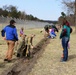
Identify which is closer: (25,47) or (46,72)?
(46,72)

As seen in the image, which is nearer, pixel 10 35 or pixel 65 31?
pixel 65 31

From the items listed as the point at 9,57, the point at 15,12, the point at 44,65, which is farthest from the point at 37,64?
the point at 15,12

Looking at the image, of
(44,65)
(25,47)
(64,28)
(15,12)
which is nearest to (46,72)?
(44,65)

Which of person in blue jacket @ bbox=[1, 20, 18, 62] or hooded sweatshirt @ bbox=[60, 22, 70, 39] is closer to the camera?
hooded sweatshirt @ bbox=[60, 22, 70, 39]

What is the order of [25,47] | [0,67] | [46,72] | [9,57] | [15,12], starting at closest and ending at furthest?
[46,72] → [0,67] → [9,57] → [25,47] → [15,12]

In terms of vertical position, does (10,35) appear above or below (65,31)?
below

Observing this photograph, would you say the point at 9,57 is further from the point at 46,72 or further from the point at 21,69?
the point at 46,72

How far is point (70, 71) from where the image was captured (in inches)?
488

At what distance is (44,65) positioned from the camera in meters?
14.0

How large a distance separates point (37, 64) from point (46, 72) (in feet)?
7.07

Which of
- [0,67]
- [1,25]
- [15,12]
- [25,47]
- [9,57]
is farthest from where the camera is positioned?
[15,12]

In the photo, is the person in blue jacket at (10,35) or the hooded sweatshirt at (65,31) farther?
the person in blue jacket at (10,35)

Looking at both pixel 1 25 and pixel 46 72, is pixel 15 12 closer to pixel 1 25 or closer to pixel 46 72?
pixel 1 25

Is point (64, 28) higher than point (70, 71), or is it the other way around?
point (64, 28)
